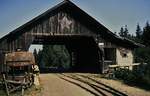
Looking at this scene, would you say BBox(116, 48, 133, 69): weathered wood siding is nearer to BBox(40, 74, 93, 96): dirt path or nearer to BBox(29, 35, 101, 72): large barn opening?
BBox(29, 35, 101, 72): large barn opening

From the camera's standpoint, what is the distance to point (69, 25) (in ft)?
99.8

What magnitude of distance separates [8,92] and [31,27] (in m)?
10.7

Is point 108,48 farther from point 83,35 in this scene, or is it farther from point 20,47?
point 20,47

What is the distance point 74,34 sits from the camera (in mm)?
30453

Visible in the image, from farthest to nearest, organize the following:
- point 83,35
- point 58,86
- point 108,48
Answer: point 108,48 → point 83,35 → point 58,86

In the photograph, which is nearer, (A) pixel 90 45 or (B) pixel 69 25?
(B) pixel 69 25

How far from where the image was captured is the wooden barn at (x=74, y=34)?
28.8 m

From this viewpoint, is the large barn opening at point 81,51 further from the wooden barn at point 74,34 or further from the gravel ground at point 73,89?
the gravel ground at point 73,89

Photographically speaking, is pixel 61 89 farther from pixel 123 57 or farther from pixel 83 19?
pixel 123 57

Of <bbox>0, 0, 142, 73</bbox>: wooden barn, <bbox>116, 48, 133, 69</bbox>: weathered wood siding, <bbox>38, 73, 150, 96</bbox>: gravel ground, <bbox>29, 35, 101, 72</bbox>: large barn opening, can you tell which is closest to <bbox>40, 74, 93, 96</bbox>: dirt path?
A: <bbox>38, 73, 150, 96</bbox>: gravel ground

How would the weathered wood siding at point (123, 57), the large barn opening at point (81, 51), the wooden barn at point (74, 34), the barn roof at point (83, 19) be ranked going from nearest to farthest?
the wooden barn at point (74, 34) → the barn roof at point (83, 19) → the weathered wood siding at point (123, 57) → the large barn opening at point (81, 51)

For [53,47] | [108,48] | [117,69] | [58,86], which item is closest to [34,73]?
[58,86]

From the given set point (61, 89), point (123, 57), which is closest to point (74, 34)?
point (123, 57)

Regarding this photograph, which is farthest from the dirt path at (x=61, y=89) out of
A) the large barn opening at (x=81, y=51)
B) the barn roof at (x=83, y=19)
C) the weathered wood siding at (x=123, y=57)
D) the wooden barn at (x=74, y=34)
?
the weathered wood siding at (x=123, y=57)
